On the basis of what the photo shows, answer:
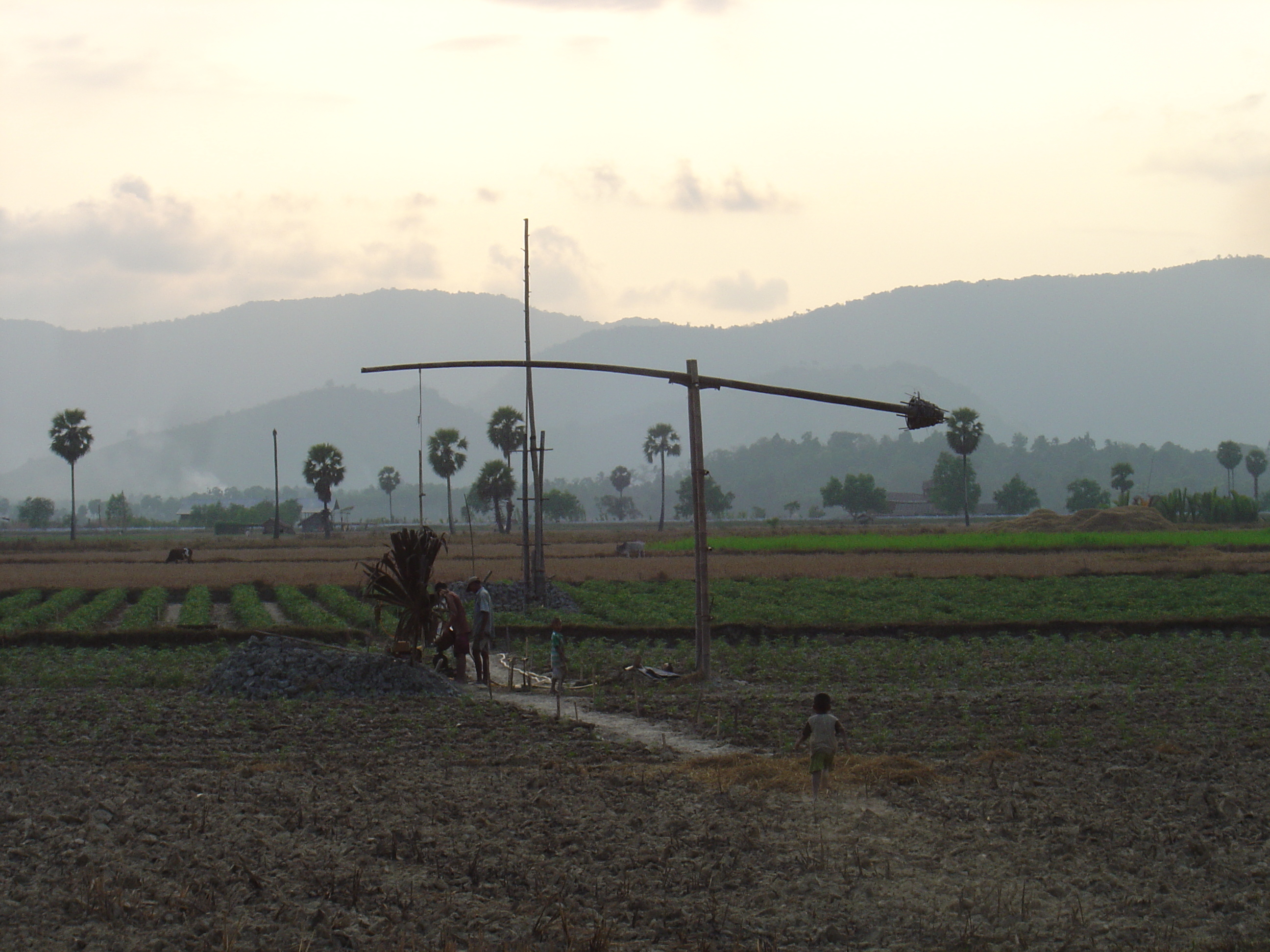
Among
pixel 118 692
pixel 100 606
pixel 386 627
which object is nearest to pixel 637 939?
pixel 118 692

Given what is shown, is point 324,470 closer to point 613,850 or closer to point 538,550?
point 538,550

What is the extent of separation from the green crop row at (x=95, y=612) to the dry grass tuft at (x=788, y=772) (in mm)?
23326

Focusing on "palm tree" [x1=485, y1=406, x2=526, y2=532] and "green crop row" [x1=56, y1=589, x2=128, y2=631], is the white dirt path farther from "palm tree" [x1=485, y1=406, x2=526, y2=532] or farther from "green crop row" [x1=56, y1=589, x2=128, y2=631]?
"palm tree" [x1=485, y1=406, x2=526, y2=532]

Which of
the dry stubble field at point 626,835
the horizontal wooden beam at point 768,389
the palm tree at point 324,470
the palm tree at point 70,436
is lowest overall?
the dry stubble field at point 626,835

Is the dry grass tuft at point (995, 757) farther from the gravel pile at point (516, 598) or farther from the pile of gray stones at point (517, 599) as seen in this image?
the gravel pile at point (516, 598)

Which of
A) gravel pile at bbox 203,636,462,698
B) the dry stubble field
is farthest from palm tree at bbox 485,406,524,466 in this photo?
the dry stubble field

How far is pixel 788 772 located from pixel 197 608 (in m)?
30.9

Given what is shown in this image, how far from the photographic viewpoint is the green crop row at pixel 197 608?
35062mm

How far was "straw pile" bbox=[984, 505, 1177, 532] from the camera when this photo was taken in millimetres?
87125

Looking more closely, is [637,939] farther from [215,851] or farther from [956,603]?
[956,603]

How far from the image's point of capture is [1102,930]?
8.73 m

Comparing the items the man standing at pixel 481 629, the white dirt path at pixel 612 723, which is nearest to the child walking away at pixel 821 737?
the white dirt path at pixel 612 723

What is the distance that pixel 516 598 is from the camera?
120 feet

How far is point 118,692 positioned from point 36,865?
460 inches
